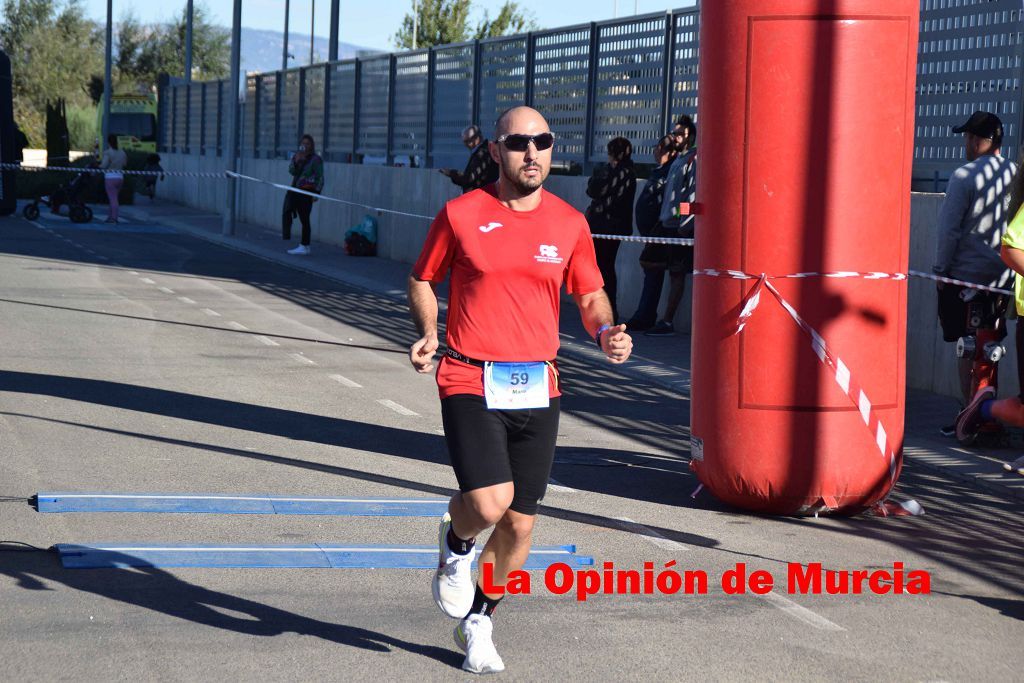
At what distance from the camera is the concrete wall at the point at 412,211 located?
464 inches

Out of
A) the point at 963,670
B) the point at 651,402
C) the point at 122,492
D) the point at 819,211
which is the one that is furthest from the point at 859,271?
the point at 651,402

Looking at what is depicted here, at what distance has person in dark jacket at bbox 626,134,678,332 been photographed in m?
15.0

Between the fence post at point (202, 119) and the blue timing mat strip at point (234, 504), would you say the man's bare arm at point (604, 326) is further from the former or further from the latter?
the fence post at point (202, 119)

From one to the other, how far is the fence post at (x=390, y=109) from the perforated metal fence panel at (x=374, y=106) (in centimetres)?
5

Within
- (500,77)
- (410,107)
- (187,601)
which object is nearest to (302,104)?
(410,107)

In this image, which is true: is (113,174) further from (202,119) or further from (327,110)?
(202,119)

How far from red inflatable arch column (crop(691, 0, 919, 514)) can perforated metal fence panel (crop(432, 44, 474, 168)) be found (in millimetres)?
15892

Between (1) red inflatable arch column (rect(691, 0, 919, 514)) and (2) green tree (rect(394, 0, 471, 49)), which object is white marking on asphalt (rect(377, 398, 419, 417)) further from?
(2) green tree (rect(394, 0, 471, 49))

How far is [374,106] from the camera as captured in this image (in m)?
28.2

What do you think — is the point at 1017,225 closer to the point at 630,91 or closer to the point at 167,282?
the point at 630,91

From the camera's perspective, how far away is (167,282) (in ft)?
66.4

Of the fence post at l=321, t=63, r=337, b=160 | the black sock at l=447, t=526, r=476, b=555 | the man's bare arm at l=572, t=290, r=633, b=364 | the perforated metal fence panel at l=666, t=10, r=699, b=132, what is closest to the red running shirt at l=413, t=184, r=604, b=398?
the man's bare arm at l=572, t=290, r=633, b=364

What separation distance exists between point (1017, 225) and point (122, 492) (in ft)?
15.0

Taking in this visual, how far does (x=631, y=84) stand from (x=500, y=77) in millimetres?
4344
